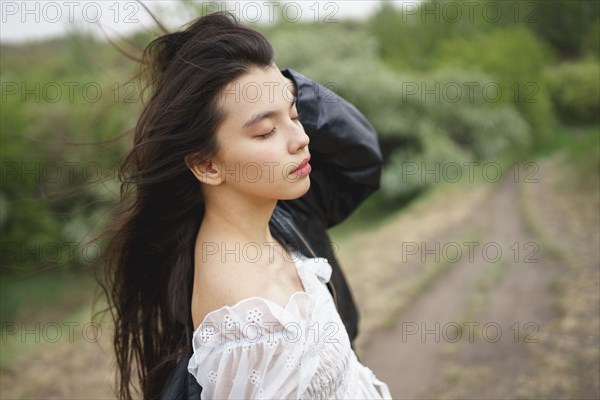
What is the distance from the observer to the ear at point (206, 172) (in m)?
1.60

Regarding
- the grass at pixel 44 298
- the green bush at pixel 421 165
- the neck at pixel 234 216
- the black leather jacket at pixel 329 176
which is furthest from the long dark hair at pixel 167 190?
the green bush at pixel 421 165

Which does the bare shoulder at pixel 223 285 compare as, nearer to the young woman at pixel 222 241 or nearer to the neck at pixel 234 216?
the young woman at pixel 222 241

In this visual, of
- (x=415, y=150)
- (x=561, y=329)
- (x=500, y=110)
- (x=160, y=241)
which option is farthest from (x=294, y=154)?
(x=500, y=110)

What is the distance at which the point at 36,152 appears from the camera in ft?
51.9

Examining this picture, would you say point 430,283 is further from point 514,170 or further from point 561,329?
point 514,170

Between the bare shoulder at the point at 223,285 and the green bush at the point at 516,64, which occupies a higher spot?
the bare shoulder at the point at 223,285

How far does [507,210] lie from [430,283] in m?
4.74

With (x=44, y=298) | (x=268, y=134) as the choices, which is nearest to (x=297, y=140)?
(x=268, y=134)

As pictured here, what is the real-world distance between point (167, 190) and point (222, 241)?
0.95 feet

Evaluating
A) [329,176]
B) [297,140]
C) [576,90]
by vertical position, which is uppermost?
[297,140]

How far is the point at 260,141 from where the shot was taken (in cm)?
152

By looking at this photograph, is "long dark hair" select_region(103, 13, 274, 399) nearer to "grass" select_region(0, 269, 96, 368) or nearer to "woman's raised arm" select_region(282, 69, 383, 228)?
"woman's raised arm" select_region(282, 69, 383, 228)

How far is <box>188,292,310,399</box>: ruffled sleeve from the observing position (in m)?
1.39

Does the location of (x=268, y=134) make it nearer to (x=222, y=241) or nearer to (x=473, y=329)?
(x=222, y=241)
